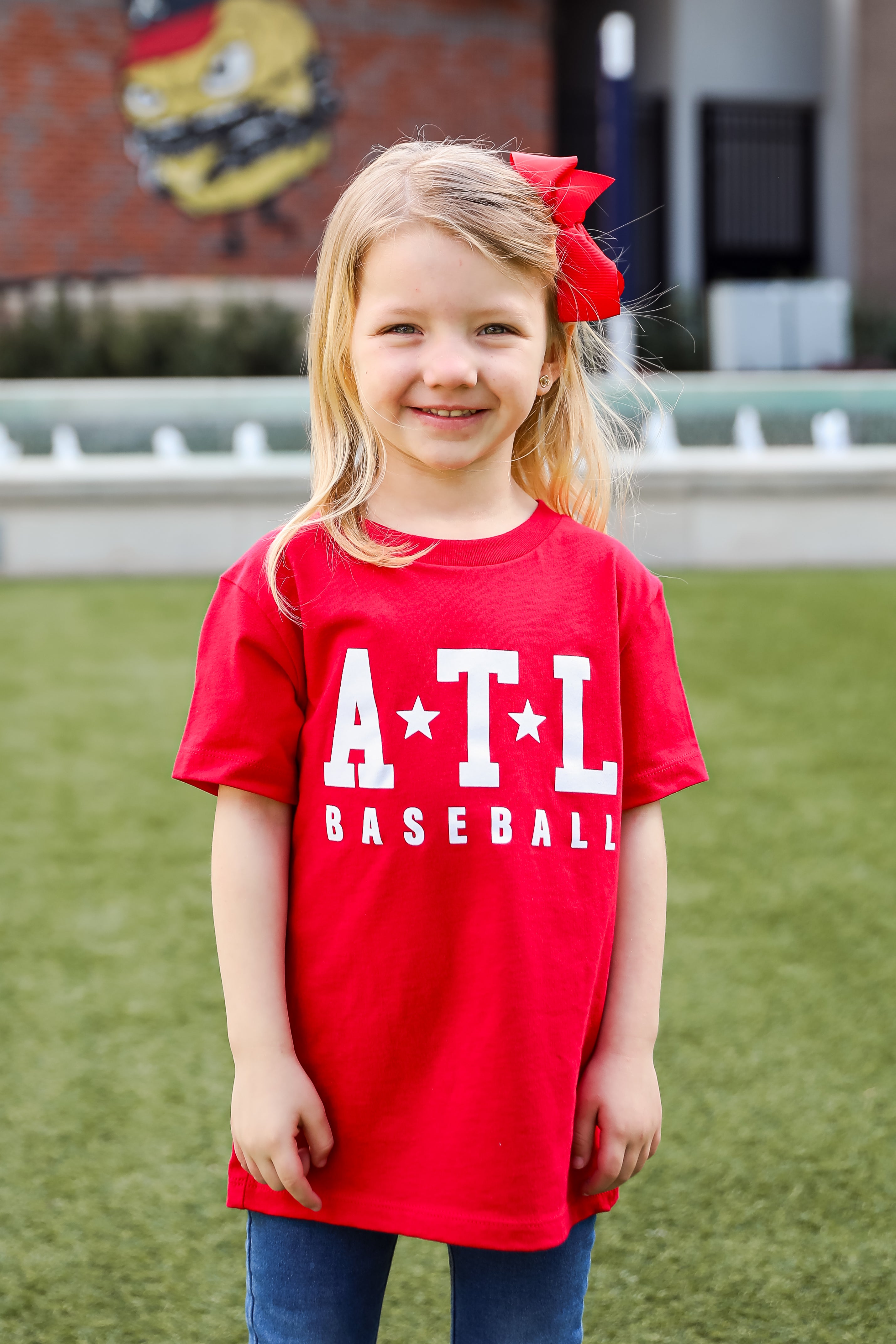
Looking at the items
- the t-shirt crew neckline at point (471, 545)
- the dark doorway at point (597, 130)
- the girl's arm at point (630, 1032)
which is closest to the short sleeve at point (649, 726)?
the girl's arm at point (630, 1032)

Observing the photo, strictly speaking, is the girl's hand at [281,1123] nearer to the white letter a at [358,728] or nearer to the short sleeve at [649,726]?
the white letter a at [358,728]

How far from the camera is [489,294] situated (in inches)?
44.1

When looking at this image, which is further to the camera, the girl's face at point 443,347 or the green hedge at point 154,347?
the green hedge at point 154,347

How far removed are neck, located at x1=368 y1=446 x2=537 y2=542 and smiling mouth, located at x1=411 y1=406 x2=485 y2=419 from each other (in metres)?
0.05

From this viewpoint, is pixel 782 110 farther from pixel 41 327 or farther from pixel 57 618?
pixel 57 618

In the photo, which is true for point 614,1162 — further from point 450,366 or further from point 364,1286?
point 450,366

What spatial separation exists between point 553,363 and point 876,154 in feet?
48.7

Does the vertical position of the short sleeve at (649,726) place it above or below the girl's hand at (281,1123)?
above

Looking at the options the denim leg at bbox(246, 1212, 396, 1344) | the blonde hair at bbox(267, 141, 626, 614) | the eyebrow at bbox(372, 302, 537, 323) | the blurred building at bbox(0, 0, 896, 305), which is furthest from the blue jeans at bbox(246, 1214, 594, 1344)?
the blurred building at bbox(0, 0, 896, 305)

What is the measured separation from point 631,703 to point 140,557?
6.35 metres

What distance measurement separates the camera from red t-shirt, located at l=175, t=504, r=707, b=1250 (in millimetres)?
1093

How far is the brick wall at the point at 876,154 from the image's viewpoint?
14.1 meters

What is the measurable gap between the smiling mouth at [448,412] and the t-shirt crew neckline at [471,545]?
0.10 m

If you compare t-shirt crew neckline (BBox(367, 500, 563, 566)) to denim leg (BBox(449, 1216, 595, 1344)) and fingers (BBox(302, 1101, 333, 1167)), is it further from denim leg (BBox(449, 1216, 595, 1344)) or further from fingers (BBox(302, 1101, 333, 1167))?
denim leg (BBox(449, 1216, 595, 1344))
